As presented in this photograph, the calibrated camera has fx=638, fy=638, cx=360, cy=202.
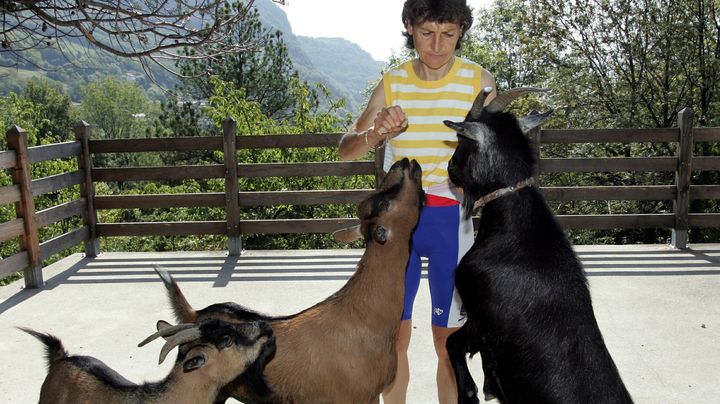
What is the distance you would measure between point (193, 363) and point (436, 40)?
1.77m

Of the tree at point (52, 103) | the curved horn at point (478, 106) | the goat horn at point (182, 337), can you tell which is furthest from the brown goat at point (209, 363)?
the tree at point (52, 103)

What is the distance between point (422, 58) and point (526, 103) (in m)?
19.2

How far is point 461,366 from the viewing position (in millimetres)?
3059

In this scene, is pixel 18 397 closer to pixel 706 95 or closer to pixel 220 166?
pixel 220 166

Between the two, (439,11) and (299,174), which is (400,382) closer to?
(439,11)

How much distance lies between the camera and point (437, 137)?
3.06m

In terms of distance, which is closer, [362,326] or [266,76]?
[362,326]

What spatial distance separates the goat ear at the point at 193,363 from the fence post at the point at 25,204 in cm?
506

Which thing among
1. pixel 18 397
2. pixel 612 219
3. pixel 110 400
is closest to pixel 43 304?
pixel 18 397

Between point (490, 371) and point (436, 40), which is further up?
point (436, 40)

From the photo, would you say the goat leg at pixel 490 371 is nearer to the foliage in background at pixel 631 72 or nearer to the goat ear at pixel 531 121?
the goat ear at pixel 531 121

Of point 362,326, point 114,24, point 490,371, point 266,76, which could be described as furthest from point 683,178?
point 266,76

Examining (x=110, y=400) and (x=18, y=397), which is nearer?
(x=110, y=400)

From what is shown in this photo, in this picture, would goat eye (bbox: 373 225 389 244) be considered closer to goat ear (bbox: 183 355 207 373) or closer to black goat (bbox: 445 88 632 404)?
black goat (bbox: 445 88 632 404)
